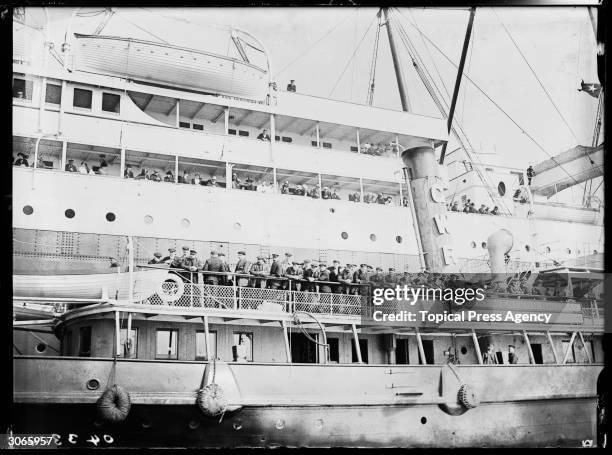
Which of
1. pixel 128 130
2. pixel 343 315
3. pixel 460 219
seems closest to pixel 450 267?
pixel 460 219

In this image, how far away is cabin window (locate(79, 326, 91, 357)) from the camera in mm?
8914

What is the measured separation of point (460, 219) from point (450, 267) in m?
1.22

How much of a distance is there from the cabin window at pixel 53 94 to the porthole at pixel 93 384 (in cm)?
410

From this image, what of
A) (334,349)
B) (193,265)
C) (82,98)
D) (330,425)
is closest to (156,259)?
(193,265)

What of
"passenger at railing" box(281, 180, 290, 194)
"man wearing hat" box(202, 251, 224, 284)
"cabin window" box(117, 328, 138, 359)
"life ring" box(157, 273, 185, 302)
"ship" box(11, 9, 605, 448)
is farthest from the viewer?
"passenger at railing" box(281, 180, 290, 194)

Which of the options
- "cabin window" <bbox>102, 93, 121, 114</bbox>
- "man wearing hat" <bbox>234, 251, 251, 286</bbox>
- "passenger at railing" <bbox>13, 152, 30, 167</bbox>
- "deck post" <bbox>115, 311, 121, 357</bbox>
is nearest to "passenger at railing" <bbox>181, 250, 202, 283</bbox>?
"man wearing hat" <bbox>234, 251, 251, 286</bbox>

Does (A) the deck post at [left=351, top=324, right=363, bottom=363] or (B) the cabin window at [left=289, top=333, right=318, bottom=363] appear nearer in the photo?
(A) the deck post at [left=351, top=324, right=363, bottom=363]

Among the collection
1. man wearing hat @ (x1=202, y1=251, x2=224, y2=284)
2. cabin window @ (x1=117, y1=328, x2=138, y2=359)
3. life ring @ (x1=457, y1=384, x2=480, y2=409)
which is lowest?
life ring @ (x1=457, y1=384, x2=480, y2=409)

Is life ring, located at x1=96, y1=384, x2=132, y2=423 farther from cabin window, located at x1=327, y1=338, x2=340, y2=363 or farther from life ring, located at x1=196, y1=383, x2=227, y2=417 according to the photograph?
cabin window, located at x1=327, y1=338, x2=340, y2=363

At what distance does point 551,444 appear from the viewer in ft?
31.1

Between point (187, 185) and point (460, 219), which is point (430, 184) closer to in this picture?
point (460, 219)

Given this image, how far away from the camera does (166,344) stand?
9211mm

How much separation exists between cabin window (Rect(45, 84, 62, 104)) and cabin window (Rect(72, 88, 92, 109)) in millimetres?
203

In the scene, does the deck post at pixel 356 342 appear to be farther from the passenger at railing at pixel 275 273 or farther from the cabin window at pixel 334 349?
the passenger at railing at pixel 275 273
